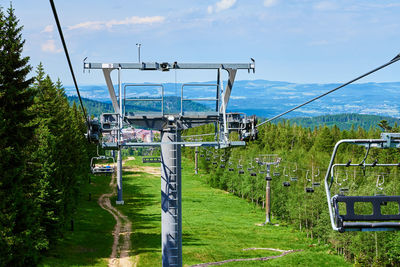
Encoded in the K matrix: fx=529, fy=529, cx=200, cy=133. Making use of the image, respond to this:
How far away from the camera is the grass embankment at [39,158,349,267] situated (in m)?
45.0

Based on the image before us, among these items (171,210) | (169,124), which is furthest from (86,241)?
(169,124)

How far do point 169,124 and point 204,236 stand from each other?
33.8m

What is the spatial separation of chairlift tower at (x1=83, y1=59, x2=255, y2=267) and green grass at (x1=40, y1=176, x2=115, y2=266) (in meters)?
21.4

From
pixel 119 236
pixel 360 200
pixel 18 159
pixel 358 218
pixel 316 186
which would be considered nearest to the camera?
pixel 358 218

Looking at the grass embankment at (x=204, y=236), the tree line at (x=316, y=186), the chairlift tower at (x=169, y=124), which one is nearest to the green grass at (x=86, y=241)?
the grass embankment at (x=204, y=236)

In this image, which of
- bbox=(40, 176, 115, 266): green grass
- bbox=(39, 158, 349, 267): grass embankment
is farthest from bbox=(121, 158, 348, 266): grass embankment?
bbox=(40, 176, 115, 266): green grass

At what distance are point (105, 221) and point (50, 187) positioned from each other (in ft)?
67.7

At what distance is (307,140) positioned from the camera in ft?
369

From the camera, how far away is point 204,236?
5459 cm

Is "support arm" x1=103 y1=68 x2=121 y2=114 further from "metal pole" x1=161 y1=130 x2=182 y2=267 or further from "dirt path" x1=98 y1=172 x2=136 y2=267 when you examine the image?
"dirt path" x1=98 y1=172 x2=136 y2=267

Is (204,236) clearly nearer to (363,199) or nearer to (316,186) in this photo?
(316,186)

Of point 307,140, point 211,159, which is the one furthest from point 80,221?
point 307,140

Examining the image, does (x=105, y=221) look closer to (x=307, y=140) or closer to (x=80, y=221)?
(x=80, y=221)

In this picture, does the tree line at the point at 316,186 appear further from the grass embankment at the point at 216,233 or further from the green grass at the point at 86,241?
the green grass at the point at 86,241
